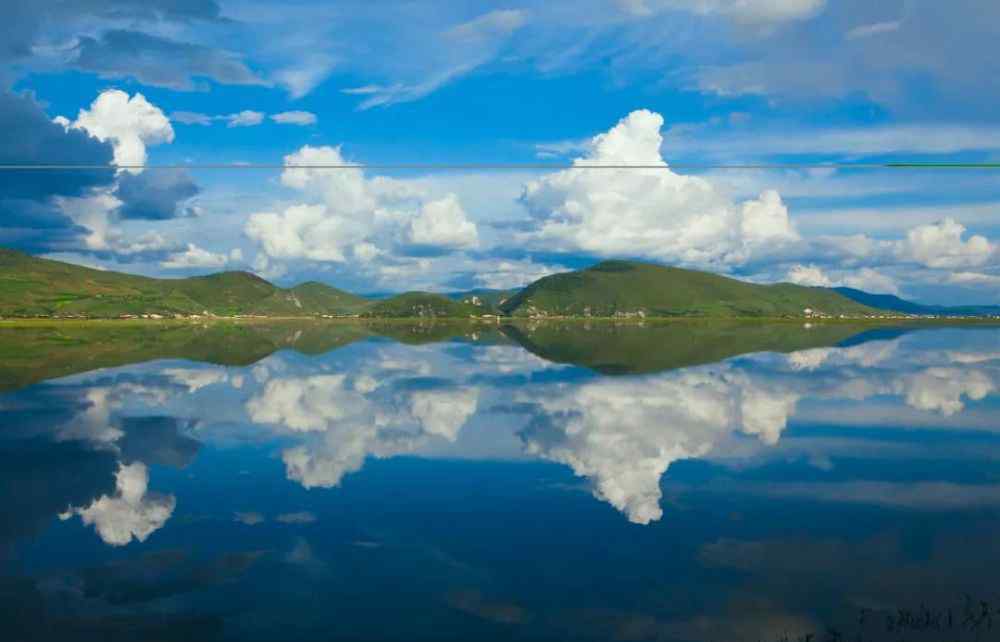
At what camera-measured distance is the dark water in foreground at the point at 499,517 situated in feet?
62.2

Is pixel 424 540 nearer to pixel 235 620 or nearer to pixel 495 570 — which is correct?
pixel 495 570

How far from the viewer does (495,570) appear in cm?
2228

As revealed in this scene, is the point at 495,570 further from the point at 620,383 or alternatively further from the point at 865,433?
the point at 620,383

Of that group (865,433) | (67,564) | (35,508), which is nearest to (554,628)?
(67,564)

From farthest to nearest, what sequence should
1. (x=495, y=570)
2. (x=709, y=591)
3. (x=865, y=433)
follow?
(x=865, y=433) < (x=495, y=570) < (x=709, y=591)

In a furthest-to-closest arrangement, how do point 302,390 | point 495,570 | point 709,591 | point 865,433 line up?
point 302,390
point 865,433
point 495,570
point 709,591

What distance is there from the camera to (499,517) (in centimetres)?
2806

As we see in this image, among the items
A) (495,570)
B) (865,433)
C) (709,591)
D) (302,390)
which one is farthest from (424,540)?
(302,390)

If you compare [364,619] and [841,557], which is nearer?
[364,619]

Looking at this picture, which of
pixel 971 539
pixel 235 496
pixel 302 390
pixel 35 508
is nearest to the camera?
A: pixel 971 539

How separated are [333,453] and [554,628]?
24.3 metres

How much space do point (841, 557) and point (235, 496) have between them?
924 inches

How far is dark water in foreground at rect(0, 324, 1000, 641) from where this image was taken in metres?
19.0

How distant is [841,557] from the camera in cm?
2320
